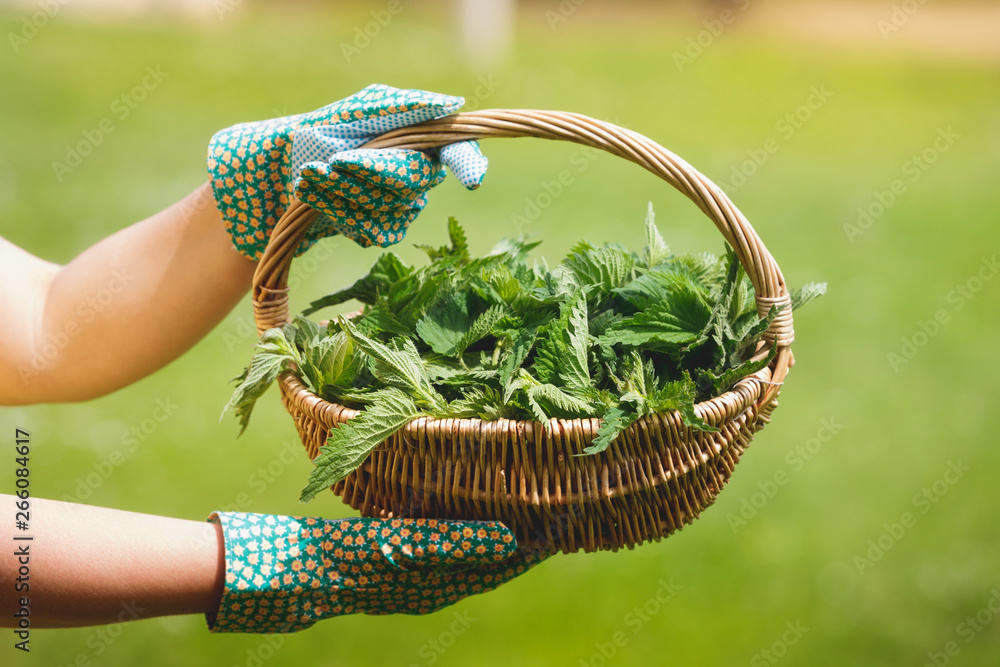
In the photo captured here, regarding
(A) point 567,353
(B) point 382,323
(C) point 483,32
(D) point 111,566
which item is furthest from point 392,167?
(C) point 483,32

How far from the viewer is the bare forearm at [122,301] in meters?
1.24

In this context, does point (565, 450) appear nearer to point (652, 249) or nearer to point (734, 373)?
point (734, 373)

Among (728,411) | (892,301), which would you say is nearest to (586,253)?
(728,411)

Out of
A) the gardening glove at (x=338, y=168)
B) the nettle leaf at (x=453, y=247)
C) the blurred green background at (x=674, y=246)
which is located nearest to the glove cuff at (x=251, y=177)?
the gardening glove at (x=338, y=168)

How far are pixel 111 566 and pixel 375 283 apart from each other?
486 millimetres

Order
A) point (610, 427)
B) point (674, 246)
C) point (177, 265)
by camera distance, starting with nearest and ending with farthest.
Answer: point (610, 427), point (177, 265), point (674, 246)

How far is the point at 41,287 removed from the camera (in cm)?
128

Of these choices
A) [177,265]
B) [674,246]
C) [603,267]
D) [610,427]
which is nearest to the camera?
[610,427]

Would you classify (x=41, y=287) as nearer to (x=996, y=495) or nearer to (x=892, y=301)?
(x=996, y=495)

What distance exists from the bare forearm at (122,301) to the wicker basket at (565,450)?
0.20m

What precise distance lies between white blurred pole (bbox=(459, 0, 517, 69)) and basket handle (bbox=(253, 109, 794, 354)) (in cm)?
485

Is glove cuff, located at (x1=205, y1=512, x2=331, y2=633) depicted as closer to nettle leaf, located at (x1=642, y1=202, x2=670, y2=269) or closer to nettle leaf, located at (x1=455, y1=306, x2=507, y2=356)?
nettle leaf, located at (x1=455, y1=306, x2=507, y2=356)

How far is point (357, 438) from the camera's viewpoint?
0.94 meters

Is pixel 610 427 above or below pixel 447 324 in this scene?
below
